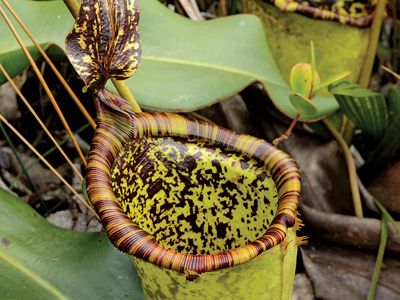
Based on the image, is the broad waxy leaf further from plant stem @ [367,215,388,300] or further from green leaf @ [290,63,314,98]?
plant stem @ [367,215,388,300]

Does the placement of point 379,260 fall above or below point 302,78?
below

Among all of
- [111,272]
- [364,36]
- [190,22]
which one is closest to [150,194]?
[111,272]

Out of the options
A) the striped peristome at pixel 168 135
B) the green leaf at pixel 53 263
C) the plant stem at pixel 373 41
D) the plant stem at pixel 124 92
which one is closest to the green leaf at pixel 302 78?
the striped peristome at pixel 168 135

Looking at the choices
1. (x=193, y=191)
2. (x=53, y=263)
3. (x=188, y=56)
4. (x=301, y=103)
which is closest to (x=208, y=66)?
(x=188, y=56)

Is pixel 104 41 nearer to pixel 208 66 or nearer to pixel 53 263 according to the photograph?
pixel 53 263

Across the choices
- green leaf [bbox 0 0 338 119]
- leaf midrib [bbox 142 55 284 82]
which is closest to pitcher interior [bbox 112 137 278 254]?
green leaf [bbox 0 0 338 119]

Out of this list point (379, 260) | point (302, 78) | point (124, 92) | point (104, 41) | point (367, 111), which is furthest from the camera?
point (367, 111)
